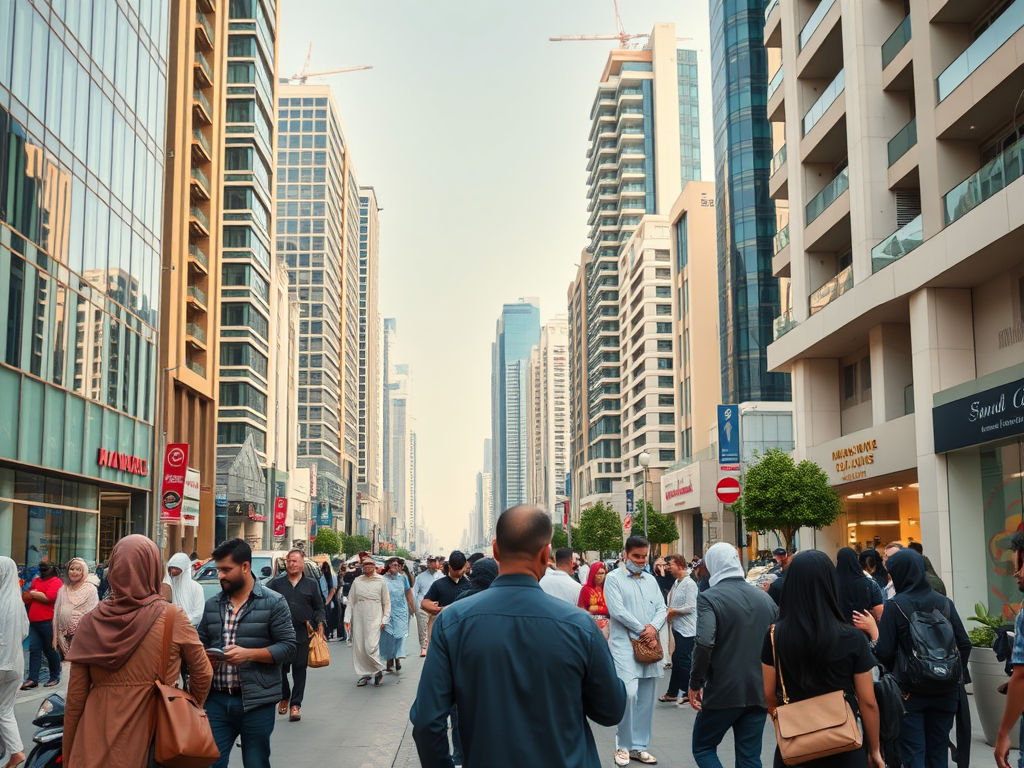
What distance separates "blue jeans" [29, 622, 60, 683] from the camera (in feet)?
49.7

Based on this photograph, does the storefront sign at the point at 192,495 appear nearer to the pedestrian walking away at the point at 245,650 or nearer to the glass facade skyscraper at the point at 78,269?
the glass facade skyscraper at the point at 78,269

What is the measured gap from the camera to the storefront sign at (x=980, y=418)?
19.5m

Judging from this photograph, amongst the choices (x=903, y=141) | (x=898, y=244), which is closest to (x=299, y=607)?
(x=898, y=244)

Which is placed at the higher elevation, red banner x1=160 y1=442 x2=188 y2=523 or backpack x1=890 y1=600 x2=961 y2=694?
red banner x1=160 y1=442 x2=188 y2=523

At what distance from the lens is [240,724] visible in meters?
6.53

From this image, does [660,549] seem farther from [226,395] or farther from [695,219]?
[226,395]

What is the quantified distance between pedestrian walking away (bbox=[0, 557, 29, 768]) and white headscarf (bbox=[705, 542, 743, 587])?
5.19 metres

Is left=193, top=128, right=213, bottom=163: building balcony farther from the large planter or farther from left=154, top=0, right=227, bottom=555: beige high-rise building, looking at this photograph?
the large planter

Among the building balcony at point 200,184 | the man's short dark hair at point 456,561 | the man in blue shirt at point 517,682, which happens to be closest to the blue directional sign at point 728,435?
the man's short dark hair at point 456,561

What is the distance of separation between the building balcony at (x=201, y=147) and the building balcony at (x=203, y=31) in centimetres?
419

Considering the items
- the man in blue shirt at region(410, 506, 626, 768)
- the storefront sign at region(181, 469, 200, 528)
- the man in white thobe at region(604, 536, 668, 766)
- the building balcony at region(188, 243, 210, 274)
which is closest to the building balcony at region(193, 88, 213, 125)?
the building balcony at region(188, 243, 210, 274)

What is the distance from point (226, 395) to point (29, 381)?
53139 millimetres

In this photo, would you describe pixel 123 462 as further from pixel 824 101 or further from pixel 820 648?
pixel 820 648

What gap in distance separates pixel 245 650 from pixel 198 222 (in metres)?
47.9
